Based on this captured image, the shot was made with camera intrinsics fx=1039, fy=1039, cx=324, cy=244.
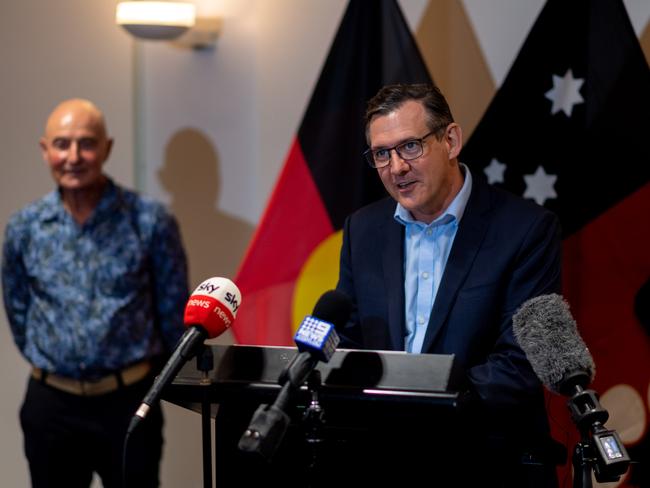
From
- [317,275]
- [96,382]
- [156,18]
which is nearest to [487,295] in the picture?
[317,275]

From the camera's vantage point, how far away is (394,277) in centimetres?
289

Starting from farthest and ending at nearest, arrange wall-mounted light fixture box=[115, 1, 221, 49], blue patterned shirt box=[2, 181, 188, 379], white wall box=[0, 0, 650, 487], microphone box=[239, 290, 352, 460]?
white wall box=[0, 0, 650, 487], wall-mounted light fixture box=[115, 1, 221, 49], blue patterned shirt box=[2, 181, 188, 379], microphone box=[239, 290, 352, 460]

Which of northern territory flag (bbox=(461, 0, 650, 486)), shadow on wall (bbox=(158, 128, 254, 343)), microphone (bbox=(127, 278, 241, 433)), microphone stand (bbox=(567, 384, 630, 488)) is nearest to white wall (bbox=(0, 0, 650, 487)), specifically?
shadow on wall (bbox=(158, 128, 254, 343))

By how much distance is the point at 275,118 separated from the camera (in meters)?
4.67

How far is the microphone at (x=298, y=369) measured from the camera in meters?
1.88

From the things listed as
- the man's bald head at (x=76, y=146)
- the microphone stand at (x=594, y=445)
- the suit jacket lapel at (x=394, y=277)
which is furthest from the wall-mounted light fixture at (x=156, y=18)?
the microphone stand at (x=594, y=445)

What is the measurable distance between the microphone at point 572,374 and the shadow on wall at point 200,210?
109 inches

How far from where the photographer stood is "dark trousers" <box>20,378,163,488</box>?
4059 mm

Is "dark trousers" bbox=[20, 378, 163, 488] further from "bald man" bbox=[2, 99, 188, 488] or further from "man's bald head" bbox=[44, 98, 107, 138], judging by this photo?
"man's bald head" bbox=[44, 98, 107, 138]

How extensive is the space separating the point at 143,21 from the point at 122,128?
596 millimetres

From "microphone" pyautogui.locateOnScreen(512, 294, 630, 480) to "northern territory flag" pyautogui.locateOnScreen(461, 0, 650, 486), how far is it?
5.27 ft

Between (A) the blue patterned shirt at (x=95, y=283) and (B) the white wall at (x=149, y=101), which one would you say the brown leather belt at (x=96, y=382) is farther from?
(B) the white wall at (x=149, y=101)

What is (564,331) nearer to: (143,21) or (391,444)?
(391,444)

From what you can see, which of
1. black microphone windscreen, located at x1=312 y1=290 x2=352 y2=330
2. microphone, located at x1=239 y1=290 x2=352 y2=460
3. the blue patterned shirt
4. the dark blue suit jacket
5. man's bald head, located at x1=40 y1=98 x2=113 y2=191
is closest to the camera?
microphone, located at x1=239 y1=290 x2=352 y2=460
